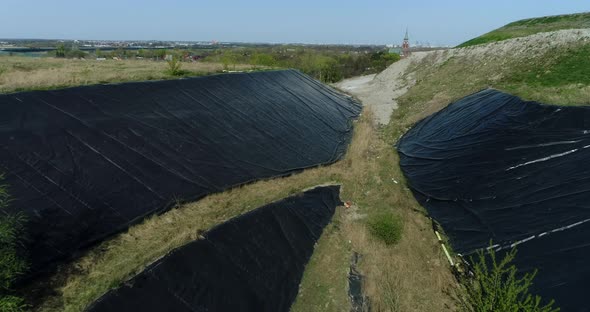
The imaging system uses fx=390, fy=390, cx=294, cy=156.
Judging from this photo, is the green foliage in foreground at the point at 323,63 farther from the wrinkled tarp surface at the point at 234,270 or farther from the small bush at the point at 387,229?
the wrinkled tarp surface at the point at 234,270

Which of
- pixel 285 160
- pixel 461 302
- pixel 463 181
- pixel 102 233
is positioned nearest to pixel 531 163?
pixel 463 181

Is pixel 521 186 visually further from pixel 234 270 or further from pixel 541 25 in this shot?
pixel 541 25

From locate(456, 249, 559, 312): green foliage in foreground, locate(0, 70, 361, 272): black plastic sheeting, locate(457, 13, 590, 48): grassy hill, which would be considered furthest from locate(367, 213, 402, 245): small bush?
locate(457, 13, 590, 48): grassy hill

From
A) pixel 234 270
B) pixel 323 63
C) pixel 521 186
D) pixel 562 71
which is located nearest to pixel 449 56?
pixel 562 71

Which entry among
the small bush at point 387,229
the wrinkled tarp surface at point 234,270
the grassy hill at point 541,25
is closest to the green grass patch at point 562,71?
the grassy hill at point 541,25

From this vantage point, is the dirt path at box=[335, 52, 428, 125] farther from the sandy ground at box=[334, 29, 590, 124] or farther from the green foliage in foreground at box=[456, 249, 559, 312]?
the green foliage in foreground at box=[456, 249, 559, 312]

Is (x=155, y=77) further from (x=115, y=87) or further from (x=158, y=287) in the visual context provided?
(x=158, y=287)
